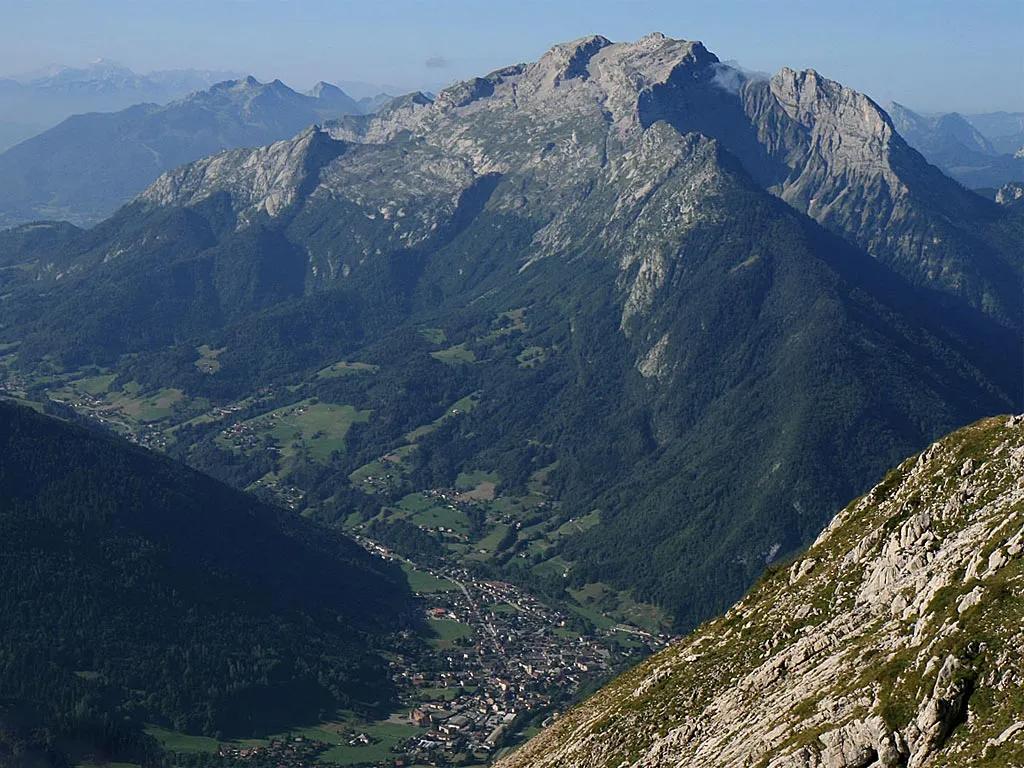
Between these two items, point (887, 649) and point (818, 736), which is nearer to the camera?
point (818, 736)

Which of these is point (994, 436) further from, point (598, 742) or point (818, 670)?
point (598, 742)

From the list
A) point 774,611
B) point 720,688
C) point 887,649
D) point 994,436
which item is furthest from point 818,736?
point 994,436

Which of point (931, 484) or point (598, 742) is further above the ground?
point (931, 484)

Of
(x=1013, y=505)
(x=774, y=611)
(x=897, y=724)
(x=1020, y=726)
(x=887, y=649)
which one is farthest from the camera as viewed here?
(x=774, y=611)

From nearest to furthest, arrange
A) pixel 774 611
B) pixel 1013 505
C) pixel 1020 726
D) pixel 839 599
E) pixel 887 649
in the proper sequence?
pixel 1020 726
pixel 887 649
pixel 1013 505
pixel 839 599
pixel 774 611

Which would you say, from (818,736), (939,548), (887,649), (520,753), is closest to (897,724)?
(818,736)

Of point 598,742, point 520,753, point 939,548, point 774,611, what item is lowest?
point 520,753
